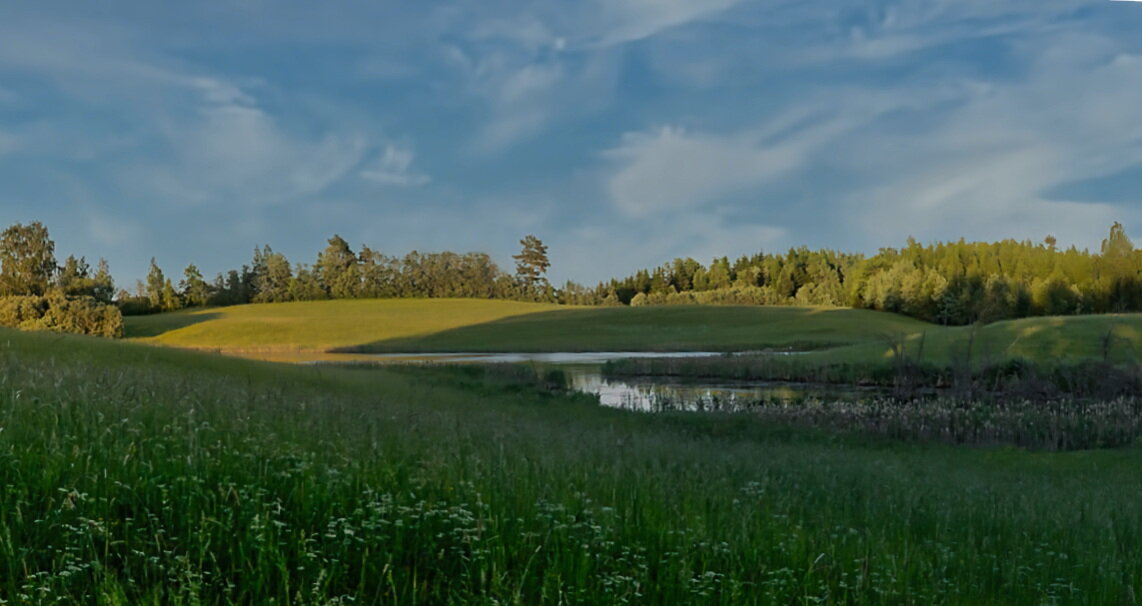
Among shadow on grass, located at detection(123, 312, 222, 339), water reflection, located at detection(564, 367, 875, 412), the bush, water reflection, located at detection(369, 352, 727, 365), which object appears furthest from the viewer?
shadow on grass, located at detection(123, 312, 222, 339)

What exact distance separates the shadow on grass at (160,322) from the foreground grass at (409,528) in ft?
246

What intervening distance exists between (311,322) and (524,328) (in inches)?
811

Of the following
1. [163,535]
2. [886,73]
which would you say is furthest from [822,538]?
[886,73]

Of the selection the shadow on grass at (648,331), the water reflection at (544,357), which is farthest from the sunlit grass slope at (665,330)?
the water reflection at (544,357)

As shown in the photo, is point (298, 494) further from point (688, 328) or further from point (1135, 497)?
point (688, 328)

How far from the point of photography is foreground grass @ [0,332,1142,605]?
427 centimetres

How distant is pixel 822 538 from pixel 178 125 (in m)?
31.6

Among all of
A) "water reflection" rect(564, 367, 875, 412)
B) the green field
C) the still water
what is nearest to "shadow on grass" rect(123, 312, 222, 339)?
the green field

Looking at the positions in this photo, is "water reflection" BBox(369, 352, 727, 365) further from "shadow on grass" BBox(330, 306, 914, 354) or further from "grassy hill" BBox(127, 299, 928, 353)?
"grassy hill" BBox(127, 299, 928, 353)

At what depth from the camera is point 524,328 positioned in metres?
80.1

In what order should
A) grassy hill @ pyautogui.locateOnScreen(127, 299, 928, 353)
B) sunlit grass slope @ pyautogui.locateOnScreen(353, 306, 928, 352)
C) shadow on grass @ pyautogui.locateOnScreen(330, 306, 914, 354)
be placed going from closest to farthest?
1. shadow on grass @ pyautogui.locateOnScreen(330, 306, 914, 354)
2. sunlit grass slope @ pyautogui.locateOnScreen(353, 306, 928, 352)
3. grassy hill @ pyautogui.locateOnScreen(127, 299, 928, 353)

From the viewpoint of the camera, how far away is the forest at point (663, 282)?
241ft

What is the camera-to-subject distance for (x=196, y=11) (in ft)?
50.5

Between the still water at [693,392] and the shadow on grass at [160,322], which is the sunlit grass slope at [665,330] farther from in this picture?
the still water at [693,392]
